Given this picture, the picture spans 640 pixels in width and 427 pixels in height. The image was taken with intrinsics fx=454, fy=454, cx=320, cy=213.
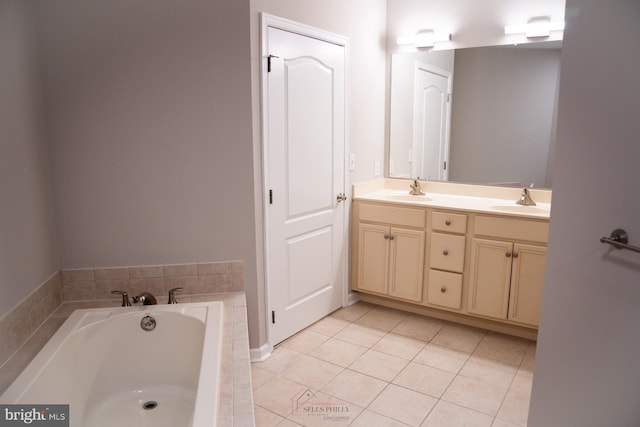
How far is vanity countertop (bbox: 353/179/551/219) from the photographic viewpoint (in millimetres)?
3145

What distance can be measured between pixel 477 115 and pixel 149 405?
3002 mm

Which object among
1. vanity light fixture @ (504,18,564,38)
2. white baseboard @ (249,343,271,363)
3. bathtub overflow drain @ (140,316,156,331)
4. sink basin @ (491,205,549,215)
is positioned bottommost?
white baseboard @ (249,343,271,363)

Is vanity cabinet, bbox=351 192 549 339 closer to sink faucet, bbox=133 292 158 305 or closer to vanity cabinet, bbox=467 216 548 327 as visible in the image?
vanity cabinet, bbox=467 216 548 327

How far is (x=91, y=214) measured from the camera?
8.09 feet

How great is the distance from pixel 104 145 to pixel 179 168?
0.40 m

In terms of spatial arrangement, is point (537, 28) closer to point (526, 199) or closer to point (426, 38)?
point (426, 38)

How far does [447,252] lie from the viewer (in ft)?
10.7

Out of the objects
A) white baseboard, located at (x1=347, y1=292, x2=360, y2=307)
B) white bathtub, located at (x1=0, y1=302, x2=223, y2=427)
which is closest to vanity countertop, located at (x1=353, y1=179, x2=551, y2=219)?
white baseboard, located at (x1=347, y1=292, x2=360, y2=307)

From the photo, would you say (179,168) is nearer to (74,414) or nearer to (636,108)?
(74,414)

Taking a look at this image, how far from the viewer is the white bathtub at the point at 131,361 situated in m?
2.00

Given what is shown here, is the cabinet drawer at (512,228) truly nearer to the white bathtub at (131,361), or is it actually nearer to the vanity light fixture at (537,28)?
the vanity light fixture at (537,28)

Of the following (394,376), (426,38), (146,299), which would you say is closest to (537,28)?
(426,38)

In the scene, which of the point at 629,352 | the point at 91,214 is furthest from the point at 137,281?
the point at 629,352

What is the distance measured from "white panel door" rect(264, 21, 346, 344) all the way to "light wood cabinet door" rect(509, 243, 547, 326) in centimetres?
127
